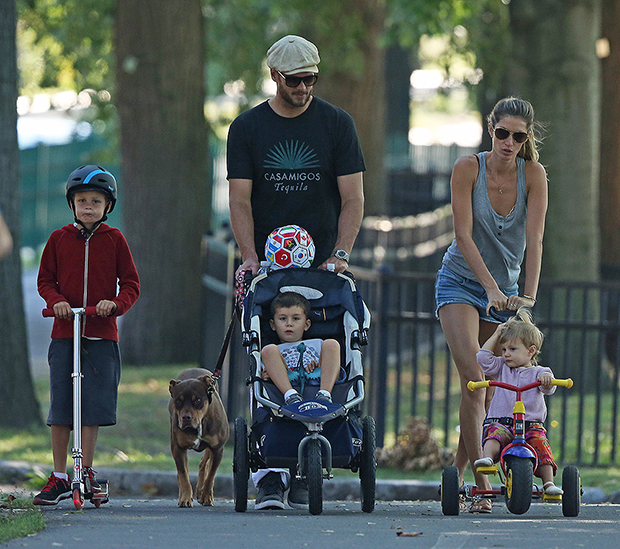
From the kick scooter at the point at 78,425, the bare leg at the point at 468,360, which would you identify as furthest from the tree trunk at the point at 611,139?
the kick scooter at the point at 78,425

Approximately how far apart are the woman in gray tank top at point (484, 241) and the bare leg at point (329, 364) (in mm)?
638

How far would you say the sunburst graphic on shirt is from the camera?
6418mm

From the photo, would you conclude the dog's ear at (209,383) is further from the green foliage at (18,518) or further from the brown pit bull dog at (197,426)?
the green foliage at (18,518)

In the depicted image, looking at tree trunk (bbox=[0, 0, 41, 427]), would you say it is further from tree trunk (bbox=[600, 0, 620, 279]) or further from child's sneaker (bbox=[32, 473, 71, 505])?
tree trunk (bbox=[600, 0, 620, 279])

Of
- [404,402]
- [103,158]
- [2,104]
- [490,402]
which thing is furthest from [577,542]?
[103,158]

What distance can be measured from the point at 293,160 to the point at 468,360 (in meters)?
1.37

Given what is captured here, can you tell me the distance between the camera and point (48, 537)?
205 inches

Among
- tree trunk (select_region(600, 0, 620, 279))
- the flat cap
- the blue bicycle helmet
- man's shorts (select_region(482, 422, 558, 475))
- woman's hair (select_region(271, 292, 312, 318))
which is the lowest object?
man's shorts (select_region(482, 422, 558, 475))

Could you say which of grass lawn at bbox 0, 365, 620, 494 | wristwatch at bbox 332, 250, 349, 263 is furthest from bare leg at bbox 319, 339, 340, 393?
grass lawn at bbox 0, 365, 620, 494

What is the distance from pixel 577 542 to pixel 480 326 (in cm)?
166

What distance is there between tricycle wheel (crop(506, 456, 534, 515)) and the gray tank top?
112 centimetres

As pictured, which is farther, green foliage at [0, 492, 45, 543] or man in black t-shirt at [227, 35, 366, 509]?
man in black t-shirt at [227, 35, 366, 509]

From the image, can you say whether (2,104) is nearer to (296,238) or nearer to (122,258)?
(122,258)

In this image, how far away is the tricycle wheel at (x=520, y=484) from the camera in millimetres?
5625
